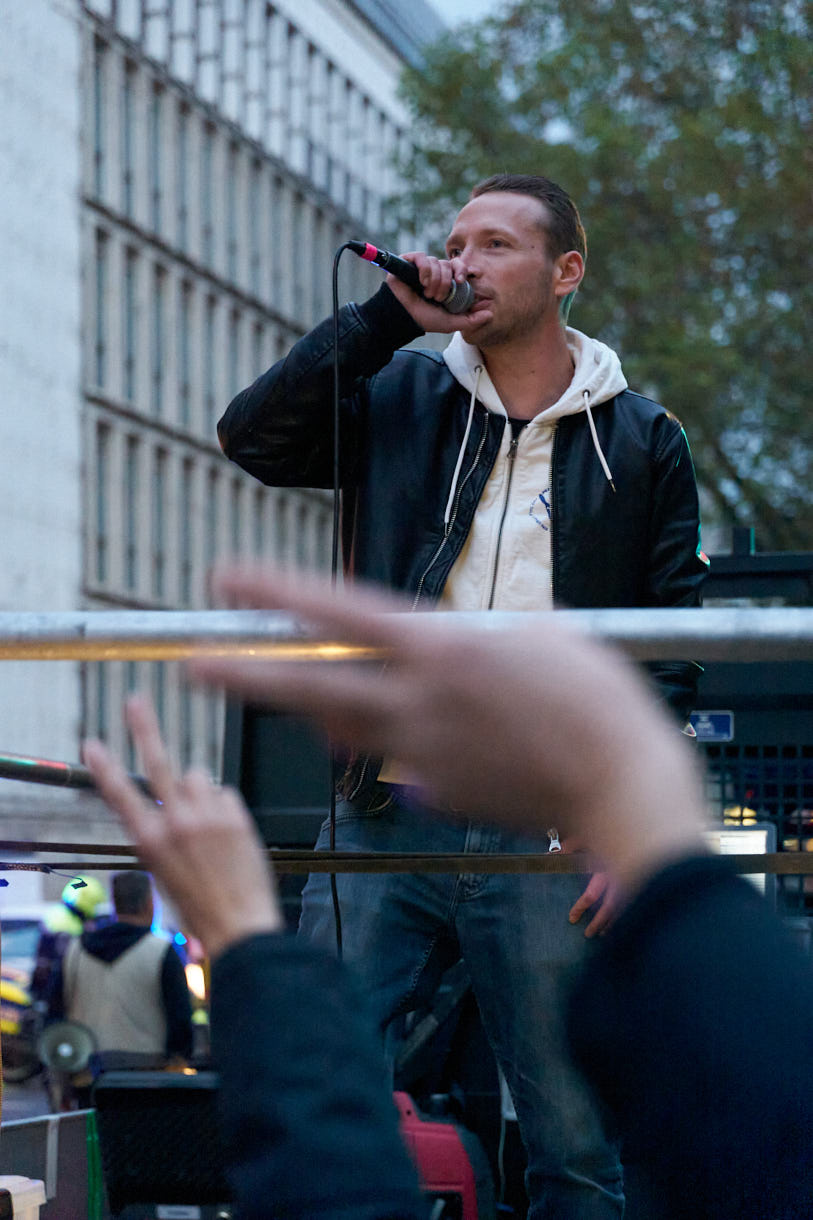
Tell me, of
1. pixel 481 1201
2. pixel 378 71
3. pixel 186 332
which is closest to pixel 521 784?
pixel 481 1201

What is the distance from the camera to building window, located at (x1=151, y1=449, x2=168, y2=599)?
36031mm

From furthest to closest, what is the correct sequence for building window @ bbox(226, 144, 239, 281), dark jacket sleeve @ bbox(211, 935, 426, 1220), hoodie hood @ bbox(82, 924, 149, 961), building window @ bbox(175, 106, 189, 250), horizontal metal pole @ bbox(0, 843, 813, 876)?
building window @ bbox(226, 144, 239, 281) → building window @ bbox(175, 106, 189, 250) → hoodie hood @ bbox(82, 924, 149, 961) → horizontal metal pole @ bbox(0, 843, 813, 876) → dark jacket sleeve @ bbox(211, 935, 426, 1220)

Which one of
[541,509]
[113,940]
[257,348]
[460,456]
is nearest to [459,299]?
[460,456]

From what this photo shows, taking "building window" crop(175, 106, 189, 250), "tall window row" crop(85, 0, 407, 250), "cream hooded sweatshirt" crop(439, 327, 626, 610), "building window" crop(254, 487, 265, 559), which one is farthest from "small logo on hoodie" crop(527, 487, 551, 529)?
"building window" crop(254, 487, 265, 559)

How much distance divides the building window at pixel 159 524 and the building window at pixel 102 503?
1796mm

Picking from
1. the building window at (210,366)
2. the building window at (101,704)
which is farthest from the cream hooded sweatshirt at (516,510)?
the building window at (210,366)

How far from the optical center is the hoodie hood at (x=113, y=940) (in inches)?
339

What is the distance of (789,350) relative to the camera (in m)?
23.4

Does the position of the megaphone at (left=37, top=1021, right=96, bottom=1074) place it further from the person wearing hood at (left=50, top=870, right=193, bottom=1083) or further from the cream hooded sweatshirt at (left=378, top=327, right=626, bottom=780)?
the cream hooded sweatshirt at (left=378, top=327, right=626, bottom=780)

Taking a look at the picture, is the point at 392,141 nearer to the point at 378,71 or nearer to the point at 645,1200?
the point at 378,71

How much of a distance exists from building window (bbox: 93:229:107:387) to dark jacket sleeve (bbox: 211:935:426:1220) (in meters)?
33.9

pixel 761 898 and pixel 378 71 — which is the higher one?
pixel 378 71

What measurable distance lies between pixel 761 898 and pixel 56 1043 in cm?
850

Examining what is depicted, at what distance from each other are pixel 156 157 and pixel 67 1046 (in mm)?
30560
